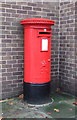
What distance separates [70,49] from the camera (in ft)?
18.5

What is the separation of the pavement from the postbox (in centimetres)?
24

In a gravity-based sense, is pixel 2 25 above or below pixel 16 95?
above

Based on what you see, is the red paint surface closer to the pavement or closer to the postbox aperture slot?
the postbox aperture slot

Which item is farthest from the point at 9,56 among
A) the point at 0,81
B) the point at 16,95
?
the point at 16,95

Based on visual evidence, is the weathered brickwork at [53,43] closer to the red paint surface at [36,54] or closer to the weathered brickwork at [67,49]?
the weathered brickwork at [67,49]

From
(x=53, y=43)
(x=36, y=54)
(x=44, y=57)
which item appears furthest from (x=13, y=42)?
(x=53, y=43)

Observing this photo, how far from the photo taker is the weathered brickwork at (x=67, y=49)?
5.53m

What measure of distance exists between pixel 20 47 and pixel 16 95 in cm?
131

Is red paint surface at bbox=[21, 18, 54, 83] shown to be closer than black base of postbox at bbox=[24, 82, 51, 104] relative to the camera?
Yes

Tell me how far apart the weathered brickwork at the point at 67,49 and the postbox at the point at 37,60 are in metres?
1.01

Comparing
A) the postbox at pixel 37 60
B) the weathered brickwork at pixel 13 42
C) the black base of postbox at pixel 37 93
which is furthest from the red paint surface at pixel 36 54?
the weathered brickwork at pixel 13 42

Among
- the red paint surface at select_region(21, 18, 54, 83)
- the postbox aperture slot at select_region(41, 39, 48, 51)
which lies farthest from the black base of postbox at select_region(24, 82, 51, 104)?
the postbox aperture slot at select_region(41, 39, 48, 51)

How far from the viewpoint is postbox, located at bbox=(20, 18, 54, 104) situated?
4.64 metres

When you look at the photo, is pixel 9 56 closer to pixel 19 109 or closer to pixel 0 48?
pixel 0 48
